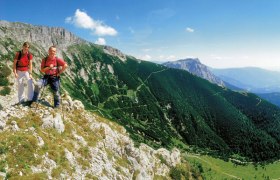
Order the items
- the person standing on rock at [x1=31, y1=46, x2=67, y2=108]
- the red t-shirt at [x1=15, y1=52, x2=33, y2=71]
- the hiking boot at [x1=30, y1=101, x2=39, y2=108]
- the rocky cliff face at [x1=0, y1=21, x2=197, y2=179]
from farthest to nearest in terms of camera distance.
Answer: the hiking boot at [x1=30, y1=101, x2=39, y2=108] < the person standing on rock at [x1=31, y1=46, x2=67, y2=108] < the red t-shirt at [x1=15, y1=52, x2=33, y2=71] < the rocky cliff face at [x1=0, y1=21, x2=197, y2=179]

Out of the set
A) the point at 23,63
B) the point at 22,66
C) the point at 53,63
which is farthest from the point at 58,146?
the point at 23,63

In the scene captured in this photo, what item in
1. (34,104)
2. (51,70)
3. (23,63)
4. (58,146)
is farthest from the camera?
(34,104)

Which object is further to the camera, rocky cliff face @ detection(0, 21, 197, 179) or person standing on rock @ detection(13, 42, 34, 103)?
person standing on rock @ detection(13, 42, 34, 103)

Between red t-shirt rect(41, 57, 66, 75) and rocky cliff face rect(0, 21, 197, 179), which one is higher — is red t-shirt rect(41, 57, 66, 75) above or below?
above

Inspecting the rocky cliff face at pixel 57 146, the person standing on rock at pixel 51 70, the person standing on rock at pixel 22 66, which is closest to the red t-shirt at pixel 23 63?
the person standing on rock at pixel 22 66

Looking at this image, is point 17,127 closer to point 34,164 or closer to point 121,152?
point 34,164

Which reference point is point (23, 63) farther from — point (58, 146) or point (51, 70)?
point (58, 146)

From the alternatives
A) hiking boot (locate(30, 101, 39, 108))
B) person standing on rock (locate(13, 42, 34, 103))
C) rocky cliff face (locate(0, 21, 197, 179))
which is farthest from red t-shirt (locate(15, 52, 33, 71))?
hiking boot (locate(30, 101, 39, 108))

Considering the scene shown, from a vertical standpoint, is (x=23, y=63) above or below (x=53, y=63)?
below

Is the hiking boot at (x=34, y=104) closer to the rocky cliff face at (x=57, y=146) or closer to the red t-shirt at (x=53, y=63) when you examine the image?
the rocky cliff face at (x=57, y=146)

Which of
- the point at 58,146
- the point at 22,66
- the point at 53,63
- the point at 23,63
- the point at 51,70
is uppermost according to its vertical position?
the point at 53,63

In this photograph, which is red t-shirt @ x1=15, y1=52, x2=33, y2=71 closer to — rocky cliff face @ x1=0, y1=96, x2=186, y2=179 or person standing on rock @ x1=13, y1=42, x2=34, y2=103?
person standing on rock @ x1=13, y1=42, x2=34, y2=103

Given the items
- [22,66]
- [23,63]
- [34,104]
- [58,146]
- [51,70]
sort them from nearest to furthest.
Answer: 1. [23,63]
2. [22,66]
3. [58,146]
4. [51,70]
5. [34,104]

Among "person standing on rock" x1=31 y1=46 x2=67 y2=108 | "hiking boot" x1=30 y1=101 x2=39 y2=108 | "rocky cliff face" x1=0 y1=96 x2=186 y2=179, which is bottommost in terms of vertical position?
"rocky cliff face" x1=0 y1=96 x2=186 y2=179
